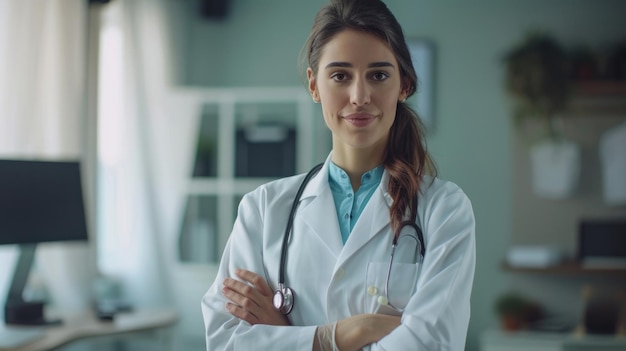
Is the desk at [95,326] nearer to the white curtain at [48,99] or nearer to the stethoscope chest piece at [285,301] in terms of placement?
the white curtain at [48,99]

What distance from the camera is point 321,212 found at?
1.53 m

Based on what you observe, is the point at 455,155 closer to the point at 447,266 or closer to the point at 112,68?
the point at 112,68

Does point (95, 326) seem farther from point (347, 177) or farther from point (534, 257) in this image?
point (534, 257)

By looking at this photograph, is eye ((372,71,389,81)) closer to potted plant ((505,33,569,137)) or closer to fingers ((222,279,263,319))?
fingers ((222,279,263,319))

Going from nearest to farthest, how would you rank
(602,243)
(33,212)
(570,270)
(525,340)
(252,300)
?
(252,300)
(33,212)
(525,340)
(570,270)
(602,243)

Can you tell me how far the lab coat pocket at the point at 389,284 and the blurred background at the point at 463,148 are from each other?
2.99 meters

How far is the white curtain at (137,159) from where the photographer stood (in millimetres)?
4492

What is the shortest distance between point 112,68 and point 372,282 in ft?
11.1

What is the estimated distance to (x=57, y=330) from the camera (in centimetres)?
290

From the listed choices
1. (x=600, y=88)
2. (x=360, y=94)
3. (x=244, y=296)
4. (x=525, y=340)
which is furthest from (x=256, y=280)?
(x=600, y=88)

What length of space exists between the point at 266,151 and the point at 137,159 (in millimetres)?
730

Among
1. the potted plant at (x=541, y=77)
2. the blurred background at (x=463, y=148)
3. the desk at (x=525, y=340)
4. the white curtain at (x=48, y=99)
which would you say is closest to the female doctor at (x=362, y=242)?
the white curtain at (x=48, y=99)

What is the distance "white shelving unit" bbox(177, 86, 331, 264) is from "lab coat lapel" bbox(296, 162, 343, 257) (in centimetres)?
290

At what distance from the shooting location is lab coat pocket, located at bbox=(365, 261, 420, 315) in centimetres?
142
